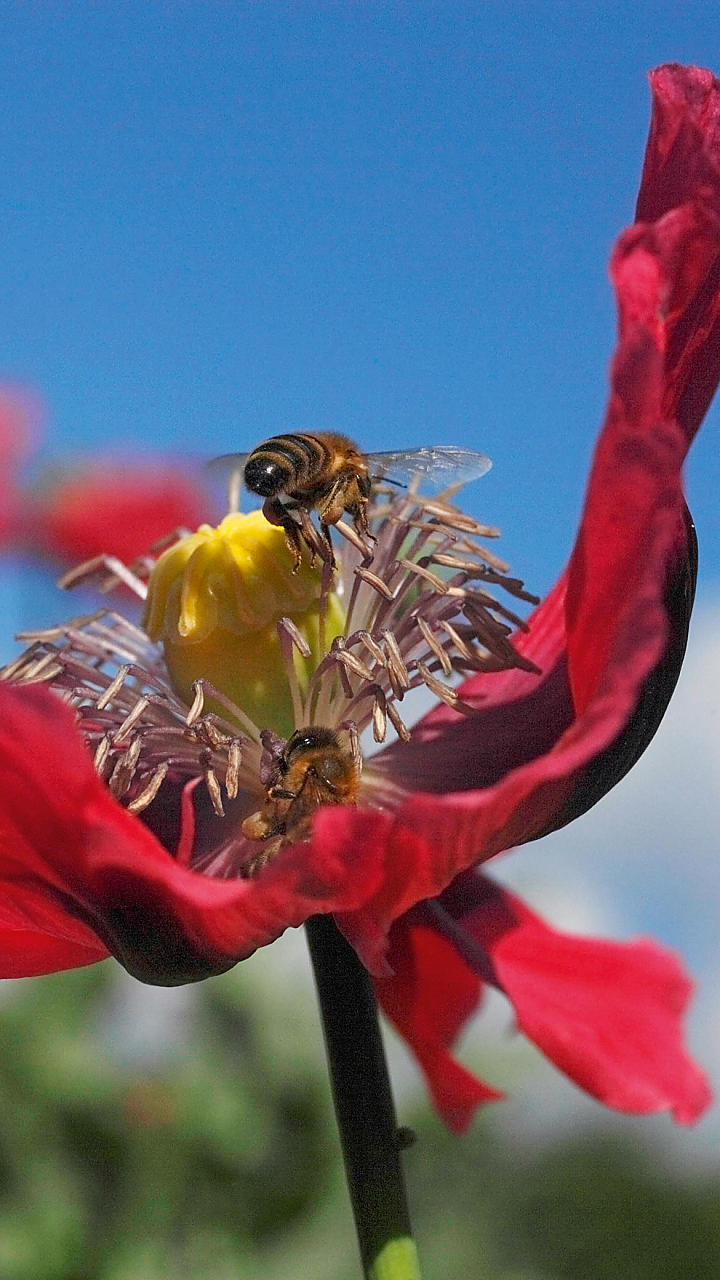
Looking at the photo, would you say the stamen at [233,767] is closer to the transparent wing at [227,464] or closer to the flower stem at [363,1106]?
the flower stem at [363,1106]

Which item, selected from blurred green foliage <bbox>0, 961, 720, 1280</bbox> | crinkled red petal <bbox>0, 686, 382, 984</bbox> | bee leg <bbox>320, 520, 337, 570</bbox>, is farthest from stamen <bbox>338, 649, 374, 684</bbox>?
blurred green foliage <bbox>0, 961, 720, 1280</bbox>

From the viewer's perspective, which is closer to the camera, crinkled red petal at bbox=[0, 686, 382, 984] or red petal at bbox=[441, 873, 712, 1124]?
crinkled red petal at bbox=[0, 686, 382, 984]

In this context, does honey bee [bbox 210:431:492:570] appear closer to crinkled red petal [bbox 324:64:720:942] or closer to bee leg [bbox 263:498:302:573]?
bee leg [bbox 263:498:302:573]

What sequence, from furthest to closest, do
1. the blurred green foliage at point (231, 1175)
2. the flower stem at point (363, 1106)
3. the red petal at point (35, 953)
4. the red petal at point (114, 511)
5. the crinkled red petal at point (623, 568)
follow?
the red petal at point (114, 511) → the blurred green foliage at point (231, 1175) → the red petal at point (35, 953) → the flower stem at point (363, 1106) → the crinkled red petal at point (623, 568)

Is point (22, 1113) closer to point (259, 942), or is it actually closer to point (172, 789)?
point (172, 789)

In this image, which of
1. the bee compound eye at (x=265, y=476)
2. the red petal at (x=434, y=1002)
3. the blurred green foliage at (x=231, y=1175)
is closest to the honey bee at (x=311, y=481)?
the bee compound eye at (x=265, y=476)

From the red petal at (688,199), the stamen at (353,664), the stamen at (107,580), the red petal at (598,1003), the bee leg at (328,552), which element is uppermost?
the red petal at (688,199)
